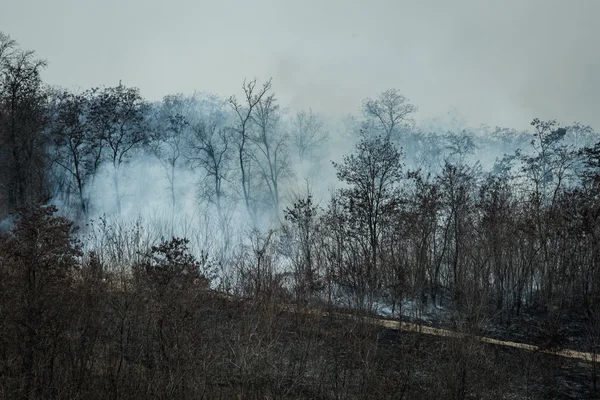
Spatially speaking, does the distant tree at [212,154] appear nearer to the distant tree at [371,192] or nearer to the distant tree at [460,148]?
the distant tree at [371,192]

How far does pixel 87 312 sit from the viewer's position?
1294 centimetres

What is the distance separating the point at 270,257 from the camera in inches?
867

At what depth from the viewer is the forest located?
12.3 metres

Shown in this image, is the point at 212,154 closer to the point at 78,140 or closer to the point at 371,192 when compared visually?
the point at 78,140

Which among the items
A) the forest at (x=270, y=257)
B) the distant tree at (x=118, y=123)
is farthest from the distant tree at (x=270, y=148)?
the distant tree at (x=118, y=123)

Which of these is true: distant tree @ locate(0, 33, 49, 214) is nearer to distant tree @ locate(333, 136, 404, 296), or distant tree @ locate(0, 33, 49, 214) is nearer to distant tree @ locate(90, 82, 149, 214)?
distant tree @ locate(90, 82, 149, 214)

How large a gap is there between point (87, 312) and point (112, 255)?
4.34 m

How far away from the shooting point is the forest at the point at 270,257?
40.2 feet

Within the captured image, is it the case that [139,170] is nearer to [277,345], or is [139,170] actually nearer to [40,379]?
[277,345]

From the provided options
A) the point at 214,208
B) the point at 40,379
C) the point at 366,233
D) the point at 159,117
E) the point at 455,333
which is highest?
the point at 159,117

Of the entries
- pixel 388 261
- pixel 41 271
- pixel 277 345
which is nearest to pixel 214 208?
pixel 388 261

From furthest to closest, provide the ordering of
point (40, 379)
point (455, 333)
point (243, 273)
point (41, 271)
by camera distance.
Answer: point (243, 273) → point (455, 333) → point (41, 271) → point (40, 379)

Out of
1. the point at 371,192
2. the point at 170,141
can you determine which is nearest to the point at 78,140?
the point at 170,141

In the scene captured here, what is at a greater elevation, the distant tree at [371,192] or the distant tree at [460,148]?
the distant tree at [460,148]
